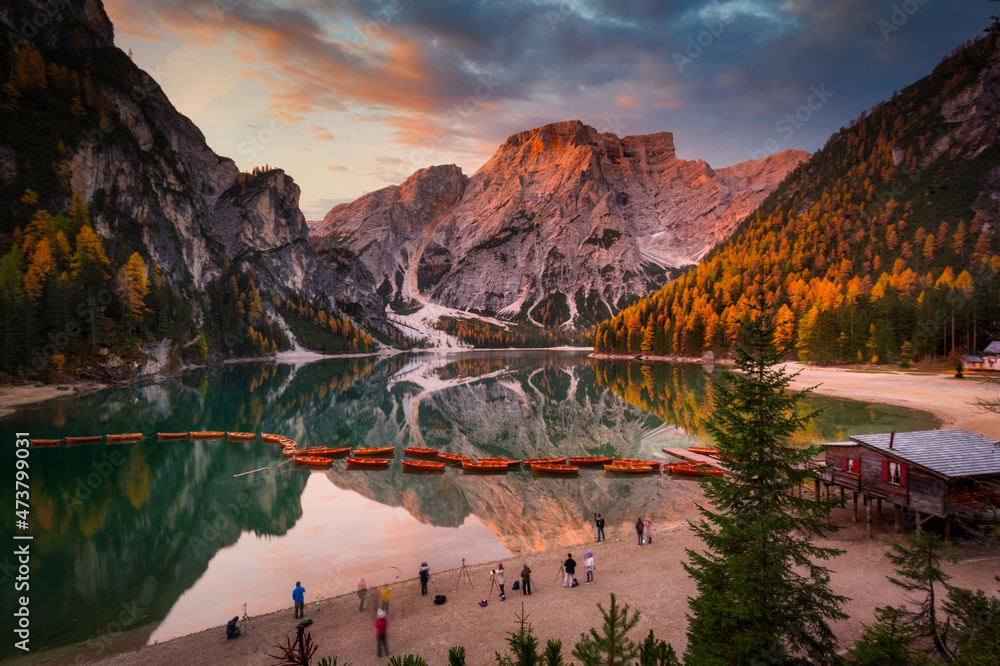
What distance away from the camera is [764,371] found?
1141cm

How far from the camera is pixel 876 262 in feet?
456

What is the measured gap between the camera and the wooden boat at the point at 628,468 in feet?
140

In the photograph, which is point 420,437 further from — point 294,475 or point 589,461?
point 589,461

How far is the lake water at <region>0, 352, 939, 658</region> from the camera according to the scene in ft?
80.7

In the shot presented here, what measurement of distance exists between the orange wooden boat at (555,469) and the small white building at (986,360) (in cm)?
7905

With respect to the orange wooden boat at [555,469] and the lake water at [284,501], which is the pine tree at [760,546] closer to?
the lake water at [284,501]

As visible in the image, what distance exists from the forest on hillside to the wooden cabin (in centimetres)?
6049

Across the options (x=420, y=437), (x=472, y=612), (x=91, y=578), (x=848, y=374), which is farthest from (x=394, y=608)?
(x=848, y=374)

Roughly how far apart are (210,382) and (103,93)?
11739 centimetres

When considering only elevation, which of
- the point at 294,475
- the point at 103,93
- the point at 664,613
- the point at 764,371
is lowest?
the point at 294,475

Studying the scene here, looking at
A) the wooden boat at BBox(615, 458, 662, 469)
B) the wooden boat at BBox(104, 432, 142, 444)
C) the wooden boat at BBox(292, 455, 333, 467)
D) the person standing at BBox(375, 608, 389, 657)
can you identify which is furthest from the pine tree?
the wooden boat at BBox(104, 432, 142, 444)

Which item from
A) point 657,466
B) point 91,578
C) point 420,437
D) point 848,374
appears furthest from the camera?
point 848,374

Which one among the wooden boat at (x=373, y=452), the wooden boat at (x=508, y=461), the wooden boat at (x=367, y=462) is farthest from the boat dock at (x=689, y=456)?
the wooden boat at (x=373, y=452)

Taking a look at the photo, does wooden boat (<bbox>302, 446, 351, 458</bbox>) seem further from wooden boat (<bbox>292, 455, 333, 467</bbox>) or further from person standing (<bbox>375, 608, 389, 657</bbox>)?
person standing (<bbox>375, 608, 389, 657</bbox>)
